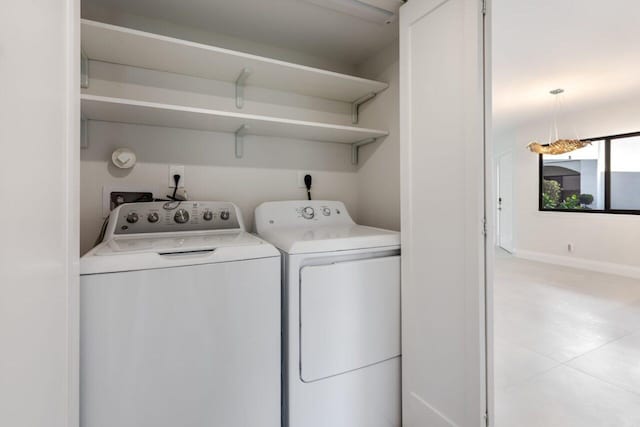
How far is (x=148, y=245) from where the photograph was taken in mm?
1182

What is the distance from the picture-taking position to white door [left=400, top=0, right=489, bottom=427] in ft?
3.76

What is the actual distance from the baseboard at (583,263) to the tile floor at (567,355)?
1.91 feet

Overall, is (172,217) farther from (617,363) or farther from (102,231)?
(617,363)

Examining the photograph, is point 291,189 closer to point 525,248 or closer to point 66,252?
point 66,252

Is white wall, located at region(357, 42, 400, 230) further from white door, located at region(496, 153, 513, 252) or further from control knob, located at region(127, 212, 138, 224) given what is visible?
white door, located at region(496, 153, 513, 252)

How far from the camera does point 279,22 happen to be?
5.81 feet

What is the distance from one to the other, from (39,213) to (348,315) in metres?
1.14

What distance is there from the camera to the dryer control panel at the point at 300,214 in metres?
1.78

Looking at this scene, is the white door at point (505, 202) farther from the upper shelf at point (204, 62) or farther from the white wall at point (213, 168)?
the upper shelf at point (204, 62)

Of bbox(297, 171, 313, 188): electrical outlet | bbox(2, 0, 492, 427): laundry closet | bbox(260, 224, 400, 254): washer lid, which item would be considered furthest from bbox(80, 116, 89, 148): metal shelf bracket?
bbox(297, 171, 313, 188): electrical outlet

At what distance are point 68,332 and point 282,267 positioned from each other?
725mm

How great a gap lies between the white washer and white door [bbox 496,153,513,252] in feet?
19.7

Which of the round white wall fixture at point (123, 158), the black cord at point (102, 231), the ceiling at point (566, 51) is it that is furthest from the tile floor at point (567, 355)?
the ceiling at point (566, 51)

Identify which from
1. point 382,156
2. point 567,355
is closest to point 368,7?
point 382,156
